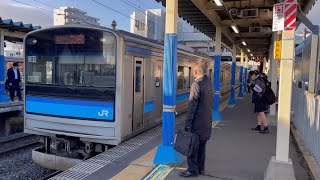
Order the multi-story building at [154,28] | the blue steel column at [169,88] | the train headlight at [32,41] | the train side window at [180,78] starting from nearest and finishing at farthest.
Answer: the blue steel column at [169,88], the train headlight at [32,41], the train side window at [180,78], the multi-story building at [154,28]

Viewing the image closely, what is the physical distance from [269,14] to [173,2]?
629 centimetres

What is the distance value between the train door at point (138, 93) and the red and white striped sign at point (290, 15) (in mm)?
3264

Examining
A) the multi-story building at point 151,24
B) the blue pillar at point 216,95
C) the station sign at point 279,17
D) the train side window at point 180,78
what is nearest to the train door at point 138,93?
the train side window at point 180,78

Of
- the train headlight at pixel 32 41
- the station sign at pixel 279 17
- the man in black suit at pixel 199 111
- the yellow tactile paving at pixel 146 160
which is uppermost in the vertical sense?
the station sign at pixel 279 17

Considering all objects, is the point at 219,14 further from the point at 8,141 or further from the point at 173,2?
the point at 8,141

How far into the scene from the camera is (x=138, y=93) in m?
6.92

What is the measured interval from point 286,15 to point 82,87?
3.91m

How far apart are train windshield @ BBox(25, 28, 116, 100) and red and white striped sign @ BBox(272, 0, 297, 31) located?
9.81ft

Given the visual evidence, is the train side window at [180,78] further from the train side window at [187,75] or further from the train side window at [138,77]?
the train side window at [138,77]

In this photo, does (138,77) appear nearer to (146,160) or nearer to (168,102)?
(168,102)

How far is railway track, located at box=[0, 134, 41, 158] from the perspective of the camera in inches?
338

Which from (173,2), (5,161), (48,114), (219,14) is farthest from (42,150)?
(219,14)

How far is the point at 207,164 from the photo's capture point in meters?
5.33

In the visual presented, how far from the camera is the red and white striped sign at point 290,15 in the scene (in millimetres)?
4348
